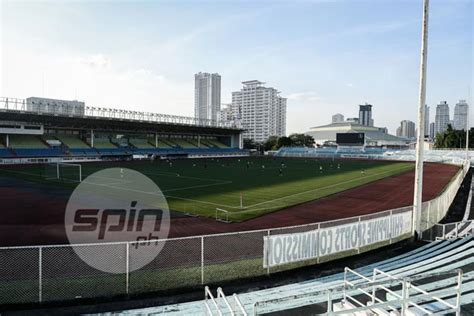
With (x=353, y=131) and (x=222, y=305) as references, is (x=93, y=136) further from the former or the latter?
(x=353, y=131)

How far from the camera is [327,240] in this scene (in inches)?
480

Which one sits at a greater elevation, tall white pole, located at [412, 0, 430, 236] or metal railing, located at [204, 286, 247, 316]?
tall white pole, located at [412, 0, 430, 236]

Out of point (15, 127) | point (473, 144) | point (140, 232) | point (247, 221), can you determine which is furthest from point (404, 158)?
point (15, 127)

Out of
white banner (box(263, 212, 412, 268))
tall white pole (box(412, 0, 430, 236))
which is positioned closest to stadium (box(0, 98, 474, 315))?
white banner (box(263, 212, 412, 268))

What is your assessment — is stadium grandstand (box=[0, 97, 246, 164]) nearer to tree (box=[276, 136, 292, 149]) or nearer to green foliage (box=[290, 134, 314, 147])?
tree (box=[276, 136, 292, 149])

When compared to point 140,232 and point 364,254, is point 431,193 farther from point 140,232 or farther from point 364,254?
point 140,232

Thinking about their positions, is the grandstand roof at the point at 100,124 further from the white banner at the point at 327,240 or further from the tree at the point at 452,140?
the tree at the point at 452,140

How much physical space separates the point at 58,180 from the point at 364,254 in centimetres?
3529

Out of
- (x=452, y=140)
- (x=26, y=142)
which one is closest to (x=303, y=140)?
(x=452, y=140)

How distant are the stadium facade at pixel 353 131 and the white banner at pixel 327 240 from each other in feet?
480

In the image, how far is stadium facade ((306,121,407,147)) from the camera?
158250 millimetres

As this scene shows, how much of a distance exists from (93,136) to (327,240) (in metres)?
81.3

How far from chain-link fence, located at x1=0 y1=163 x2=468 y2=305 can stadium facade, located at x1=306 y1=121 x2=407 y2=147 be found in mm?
147558

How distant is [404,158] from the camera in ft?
278
